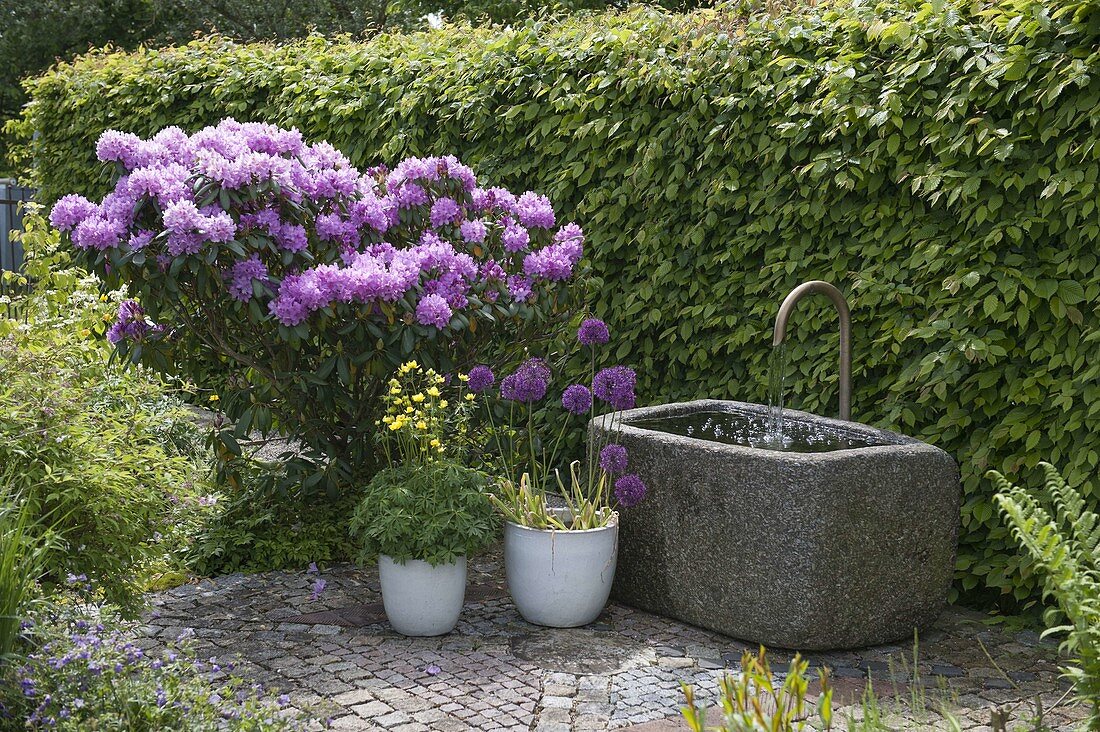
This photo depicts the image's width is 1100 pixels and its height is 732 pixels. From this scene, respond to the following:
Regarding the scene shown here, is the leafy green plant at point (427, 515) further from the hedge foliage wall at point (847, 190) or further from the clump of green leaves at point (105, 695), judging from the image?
the hedge foliage wall at point (847, 190)

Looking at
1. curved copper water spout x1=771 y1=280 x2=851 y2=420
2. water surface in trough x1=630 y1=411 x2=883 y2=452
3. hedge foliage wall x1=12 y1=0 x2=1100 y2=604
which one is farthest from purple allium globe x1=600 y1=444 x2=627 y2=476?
hedge foliage wall x1=12 y1=0 x2=1100 y2=604

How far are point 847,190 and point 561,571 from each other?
6.61 feet

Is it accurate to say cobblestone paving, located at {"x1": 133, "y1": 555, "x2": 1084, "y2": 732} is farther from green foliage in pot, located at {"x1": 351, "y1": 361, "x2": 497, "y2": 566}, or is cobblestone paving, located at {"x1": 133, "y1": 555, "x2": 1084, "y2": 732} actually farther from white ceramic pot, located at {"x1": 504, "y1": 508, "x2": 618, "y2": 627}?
green foliage in pot, located at {"x1": 351, "y1": 361, "x2": 497, "y2": 566}

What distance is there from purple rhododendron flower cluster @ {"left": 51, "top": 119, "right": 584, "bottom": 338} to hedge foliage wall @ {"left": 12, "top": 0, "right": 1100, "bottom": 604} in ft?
2.52

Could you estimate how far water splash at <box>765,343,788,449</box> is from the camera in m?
4.43

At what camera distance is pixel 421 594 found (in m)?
4.14

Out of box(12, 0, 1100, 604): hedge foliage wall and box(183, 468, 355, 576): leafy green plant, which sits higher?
box(12, 0, 1100, 604): hedge foliage wall

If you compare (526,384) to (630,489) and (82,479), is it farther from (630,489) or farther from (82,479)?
(82,479)

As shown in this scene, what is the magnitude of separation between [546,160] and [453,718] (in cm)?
349

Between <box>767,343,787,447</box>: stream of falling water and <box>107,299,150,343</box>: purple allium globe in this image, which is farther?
<box>107,299,150,343</box>: purple allium globe

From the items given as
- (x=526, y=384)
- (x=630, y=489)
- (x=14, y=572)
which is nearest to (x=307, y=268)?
(x=526, y=384)

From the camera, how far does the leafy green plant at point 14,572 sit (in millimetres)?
2990

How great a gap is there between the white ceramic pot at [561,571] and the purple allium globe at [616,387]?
46 cm

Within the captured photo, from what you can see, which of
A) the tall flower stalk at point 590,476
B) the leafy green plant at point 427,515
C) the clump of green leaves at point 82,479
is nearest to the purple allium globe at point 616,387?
the tall flower stalk at point 590,476
